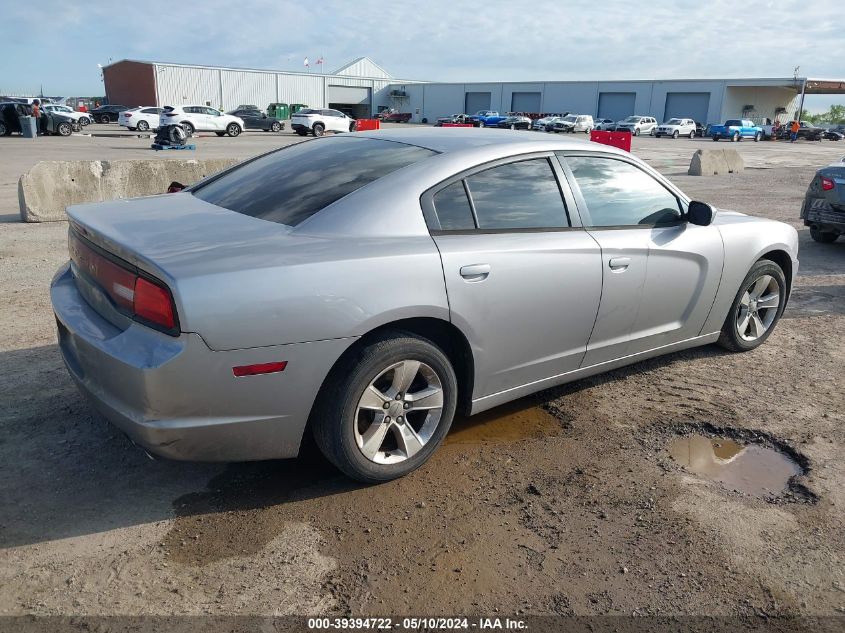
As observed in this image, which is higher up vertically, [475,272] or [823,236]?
[475,272]

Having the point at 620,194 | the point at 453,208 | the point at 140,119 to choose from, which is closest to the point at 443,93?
the point at 140,119

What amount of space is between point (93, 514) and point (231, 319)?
1.13m

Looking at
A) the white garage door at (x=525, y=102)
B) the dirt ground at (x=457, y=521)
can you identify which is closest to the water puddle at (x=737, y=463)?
the dirt ground at (x=457, y=521)

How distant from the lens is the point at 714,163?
20984mm

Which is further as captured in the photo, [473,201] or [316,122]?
[316,122]

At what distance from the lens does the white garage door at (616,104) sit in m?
74.3

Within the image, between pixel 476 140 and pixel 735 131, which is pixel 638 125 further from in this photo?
pixel 476 140

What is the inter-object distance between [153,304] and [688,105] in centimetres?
7753

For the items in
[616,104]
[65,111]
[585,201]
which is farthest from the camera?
[616,104]

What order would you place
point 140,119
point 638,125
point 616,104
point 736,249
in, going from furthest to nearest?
point 616,104, point 638,125, point 140,119, point 736,249

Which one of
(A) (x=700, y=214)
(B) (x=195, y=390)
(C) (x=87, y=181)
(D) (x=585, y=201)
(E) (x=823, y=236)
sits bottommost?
(E) (x=823, y=236)

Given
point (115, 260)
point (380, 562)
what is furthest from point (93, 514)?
point (380, 562)

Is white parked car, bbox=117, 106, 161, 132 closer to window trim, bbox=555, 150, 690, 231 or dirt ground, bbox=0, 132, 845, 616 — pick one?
dirt ground, bbox=0, 132, 845, 616

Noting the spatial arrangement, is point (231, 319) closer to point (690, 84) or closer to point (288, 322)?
point (288, 322)
